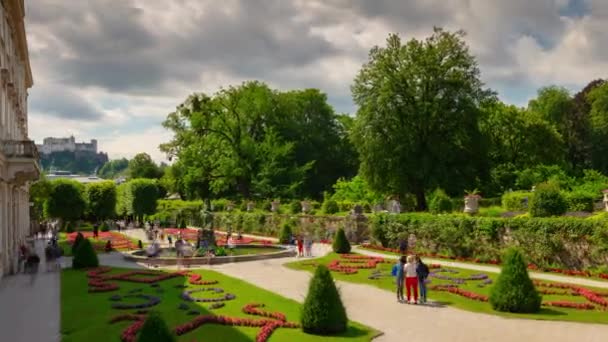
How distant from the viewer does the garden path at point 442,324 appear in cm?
1323

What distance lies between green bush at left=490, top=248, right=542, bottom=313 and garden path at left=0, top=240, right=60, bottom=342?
11552 mm

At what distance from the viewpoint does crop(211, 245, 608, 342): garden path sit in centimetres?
1323

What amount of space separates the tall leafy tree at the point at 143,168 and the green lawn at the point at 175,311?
100020mm

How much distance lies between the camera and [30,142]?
24750 mm

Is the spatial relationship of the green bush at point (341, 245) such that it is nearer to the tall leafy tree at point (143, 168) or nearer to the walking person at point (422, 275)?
the walking person at point (422, 275)

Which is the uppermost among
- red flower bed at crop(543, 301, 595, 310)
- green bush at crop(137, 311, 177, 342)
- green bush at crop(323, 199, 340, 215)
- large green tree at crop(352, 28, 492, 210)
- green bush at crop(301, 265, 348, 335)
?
large green tree at crop(352, 28, 492, 210)

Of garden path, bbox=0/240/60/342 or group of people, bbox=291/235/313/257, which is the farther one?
group of people, bbox=291/235/313/257

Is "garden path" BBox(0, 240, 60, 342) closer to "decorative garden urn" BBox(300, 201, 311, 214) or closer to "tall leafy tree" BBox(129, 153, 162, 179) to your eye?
"decorative garden urn" BBox(300, 201, 311, 214)

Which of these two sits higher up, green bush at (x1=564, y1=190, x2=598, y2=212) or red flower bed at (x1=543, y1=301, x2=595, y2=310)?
green bush at (x1=564, y1=190, x2=598, y2=212)

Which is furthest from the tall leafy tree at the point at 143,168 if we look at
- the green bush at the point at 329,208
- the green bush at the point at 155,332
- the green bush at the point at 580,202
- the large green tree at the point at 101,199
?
the green bush at the point at 155,332

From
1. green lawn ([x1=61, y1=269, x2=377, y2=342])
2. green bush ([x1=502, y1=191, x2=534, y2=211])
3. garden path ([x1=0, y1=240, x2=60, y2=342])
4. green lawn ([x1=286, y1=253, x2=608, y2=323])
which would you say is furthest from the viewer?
green bush ([x1=502, y1=191, x2=534, y2=211])

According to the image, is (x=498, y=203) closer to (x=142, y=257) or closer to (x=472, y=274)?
(x=472, y=274)

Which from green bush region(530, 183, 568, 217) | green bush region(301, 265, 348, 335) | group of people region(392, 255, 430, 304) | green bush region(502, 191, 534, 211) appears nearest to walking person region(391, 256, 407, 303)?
group of people region(392, 255, 430, 304)

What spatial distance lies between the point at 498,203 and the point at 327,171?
33.2m
